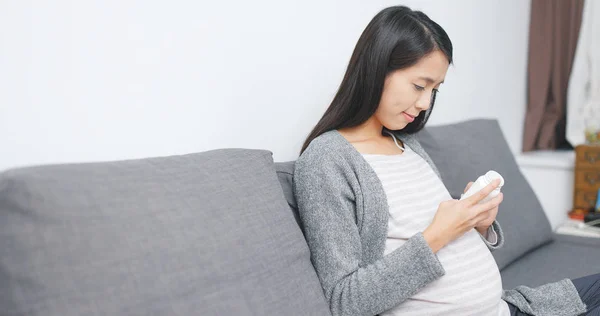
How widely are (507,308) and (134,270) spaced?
846 millimetres

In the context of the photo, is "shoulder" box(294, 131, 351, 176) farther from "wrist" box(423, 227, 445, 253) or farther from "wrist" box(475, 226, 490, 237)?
"wrist" box(475, 226, 490, 237)

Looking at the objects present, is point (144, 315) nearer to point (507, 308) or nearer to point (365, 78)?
point (365, 78)

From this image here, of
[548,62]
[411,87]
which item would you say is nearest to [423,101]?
[411,87]

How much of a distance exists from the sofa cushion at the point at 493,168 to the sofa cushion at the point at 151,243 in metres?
0.85

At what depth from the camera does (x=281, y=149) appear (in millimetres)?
1509

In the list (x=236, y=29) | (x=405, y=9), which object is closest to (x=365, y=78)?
(x=405, y=9)

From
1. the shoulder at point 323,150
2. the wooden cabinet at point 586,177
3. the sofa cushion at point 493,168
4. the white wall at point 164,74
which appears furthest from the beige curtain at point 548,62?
the shoulder at point 323,150

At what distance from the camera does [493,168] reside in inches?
76.4

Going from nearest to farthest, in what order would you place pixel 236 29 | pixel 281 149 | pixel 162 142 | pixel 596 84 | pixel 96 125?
pixel 96 125, pixel 162 142, pixel 236 29, pixel 281 149, pixel 596 84

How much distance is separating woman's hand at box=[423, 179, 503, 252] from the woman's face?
219mm

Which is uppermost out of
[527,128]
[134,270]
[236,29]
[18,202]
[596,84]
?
[236,29]

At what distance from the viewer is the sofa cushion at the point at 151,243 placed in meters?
0.72

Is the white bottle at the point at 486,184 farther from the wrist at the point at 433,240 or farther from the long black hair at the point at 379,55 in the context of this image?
the long black hair at the point at 379,55

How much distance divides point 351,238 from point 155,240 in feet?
1.33
